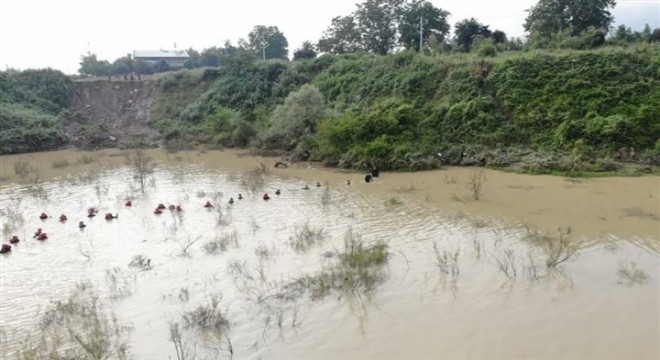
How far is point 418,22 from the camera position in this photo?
142 ft

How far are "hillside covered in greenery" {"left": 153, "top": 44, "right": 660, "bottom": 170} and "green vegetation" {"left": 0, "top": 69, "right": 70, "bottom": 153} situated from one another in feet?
35.5

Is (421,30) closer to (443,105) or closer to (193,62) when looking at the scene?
(443,105)

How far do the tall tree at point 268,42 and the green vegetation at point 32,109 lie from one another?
2346 cm

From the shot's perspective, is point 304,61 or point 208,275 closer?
point 208,275

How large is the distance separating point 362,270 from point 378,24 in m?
38.8

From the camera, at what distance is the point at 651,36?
28.3 m

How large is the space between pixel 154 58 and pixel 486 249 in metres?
68.8

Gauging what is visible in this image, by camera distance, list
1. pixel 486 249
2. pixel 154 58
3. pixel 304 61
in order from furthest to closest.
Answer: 1. pixel 154 58
2. pixel 304 61
3. pixel 486 249

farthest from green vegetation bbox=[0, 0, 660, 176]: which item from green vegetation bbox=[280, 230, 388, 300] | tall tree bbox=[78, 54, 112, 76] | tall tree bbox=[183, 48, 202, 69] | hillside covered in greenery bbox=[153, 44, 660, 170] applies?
tall tree bbox=[183, 48, 202, 69]

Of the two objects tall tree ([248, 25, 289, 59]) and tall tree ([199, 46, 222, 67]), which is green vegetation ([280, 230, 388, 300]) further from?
tall tree ([199, 46, 222, 67])

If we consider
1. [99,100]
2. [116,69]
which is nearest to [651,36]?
[99,100]

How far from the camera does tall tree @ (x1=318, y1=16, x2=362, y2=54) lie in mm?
45688

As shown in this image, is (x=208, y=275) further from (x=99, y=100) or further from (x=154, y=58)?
(x=154, y=58)

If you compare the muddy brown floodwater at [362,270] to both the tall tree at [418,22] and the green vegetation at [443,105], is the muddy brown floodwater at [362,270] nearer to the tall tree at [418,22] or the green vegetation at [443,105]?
the green vegetation at [443,105]
